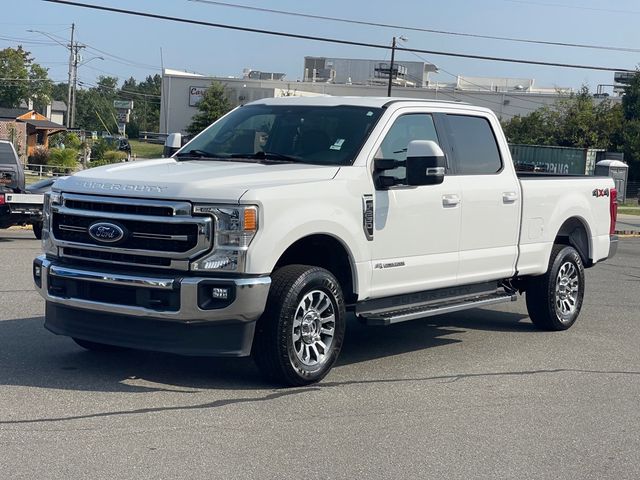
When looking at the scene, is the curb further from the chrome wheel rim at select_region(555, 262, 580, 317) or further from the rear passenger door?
the rear passenger door

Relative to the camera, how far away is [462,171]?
8.95 meters

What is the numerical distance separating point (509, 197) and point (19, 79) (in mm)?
88425

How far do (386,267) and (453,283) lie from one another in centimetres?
104

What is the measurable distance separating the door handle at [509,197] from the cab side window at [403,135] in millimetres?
966

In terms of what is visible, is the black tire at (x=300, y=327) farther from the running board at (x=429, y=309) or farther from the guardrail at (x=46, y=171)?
the guardrail at (x=46, y=171)

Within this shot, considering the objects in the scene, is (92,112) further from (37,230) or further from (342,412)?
(342,412)

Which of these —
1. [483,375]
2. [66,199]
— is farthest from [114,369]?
[483,375]

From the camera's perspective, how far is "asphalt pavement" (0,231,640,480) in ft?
18.2

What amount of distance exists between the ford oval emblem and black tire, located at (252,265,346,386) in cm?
114

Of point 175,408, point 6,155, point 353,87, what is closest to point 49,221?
point 175,408

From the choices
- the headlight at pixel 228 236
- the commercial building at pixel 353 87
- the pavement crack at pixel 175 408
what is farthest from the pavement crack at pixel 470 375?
the commercial building at pixel 353 87

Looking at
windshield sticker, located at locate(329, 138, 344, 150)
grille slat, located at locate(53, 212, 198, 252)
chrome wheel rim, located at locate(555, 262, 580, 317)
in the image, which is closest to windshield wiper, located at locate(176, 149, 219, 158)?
windshield sticker, located at locate(329, 138, 344, 150)

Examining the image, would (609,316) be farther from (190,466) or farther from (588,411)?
(190,466)

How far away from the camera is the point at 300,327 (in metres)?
7.27
